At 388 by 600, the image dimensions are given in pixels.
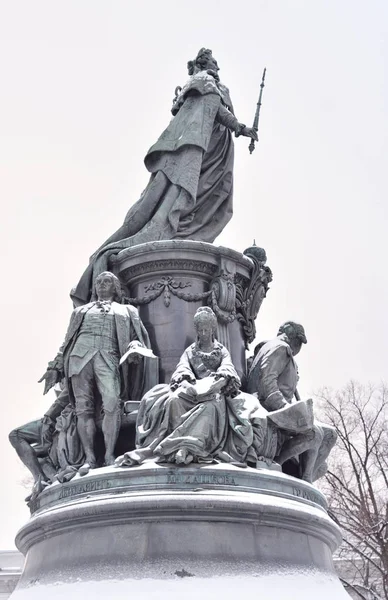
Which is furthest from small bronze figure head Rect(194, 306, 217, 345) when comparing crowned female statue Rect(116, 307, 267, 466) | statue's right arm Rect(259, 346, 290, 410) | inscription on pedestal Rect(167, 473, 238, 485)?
inscription on pedestal Rect(167, 473, 238, 485)

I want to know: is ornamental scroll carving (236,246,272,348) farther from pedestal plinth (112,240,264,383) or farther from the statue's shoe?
the statue's shoe

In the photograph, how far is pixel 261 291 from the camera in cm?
1278

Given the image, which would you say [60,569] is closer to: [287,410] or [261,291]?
[287,410]

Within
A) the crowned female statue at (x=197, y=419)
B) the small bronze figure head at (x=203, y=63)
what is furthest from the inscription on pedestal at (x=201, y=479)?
the small bronze figure head at (x=203, y=63)

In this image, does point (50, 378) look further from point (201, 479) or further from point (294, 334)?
point (294, 334)

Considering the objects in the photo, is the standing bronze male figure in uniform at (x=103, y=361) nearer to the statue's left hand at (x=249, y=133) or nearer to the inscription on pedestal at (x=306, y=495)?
the inscription on pedestal at (x=306, y=495)

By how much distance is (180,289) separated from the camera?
1169 cm

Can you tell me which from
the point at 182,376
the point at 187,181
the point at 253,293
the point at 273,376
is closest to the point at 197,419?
the point at 182,376

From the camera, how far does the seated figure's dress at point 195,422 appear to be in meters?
9.38

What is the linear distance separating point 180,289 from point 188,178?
2.34 meters

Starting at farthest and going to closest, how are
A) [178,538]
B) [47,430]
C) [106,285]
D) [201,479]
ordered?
[106,285]
[47,430]
[201,479]
[178,538]

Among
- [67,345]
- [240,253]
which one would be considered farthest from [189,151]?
[67,345]

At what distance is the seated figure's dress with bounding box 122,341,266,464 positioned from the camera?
30.8 feet

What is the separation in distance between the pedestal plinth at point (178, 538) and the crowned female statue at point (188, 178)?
13.2 ft
